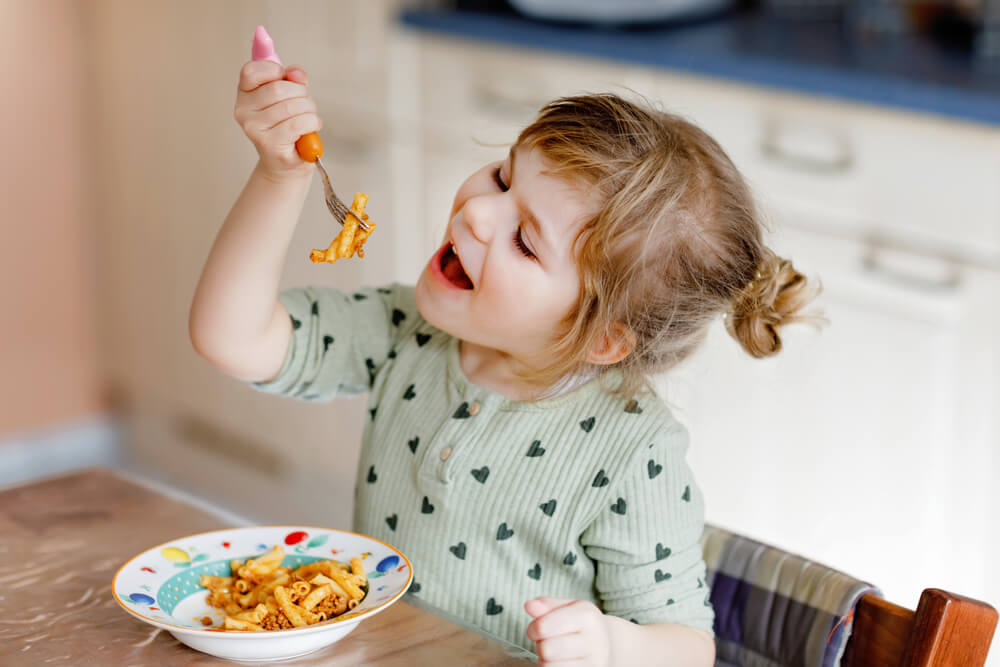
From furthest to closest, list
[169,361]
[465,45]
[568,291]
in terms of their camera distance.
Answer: [169,361]
[465,45]
[568,291]

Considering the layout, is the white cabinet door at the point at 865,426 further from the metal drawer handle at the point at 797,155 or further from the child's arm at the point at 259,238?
the child's arm at the point at 259,238

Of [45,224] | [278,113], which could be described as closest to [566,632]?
[278,113]

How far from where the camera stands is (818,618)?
88cm

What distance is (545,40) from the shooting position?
72.8 inches

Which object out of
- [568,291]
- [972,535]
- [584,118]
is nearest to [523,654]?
[568,291]

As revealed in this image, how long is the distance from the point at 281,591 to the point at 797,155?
3.58 ft

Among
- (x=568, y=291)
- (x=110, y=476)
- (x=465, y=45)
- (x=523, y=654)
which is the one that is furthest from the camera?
(x=465, y=45)

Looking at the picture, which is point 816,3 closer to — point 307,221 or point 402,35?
point 402,35

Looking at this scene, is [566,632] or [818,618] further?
[818,618]

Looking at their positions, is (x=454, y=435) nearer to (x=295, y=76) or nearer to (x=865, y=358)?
(x=295, y=76)

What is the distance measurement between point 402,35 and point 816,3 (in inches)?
29.0

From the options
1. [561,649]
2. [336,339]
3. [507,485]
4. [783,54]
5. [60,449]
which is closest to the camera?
[561,649]

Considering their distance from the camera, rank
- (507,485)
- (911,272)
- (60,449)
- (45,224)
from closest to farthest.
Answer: (507,485), (911,272), (45,224), (60,449)

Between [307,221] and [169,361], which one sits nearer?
[307,221]
